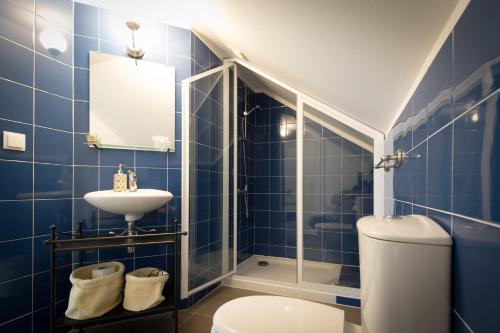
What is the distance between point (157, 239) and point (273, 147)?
6.17ft

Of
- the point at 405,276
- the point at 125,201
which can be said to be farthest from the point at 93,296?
the point at 405,276

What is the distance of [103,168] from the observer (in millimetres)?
1654

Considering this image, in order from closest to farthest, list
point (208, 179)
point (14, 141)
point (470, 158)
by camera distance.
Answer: point (470, 158) < point (14, 141) < point (208, 179)

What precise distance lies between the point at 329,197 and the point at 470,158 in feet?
5.68

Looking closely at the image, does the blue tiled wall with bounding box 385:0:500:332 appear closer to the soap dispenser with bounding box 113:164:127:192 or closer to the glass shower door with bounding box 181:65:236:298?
the glass shower door with bounding box 181:65:236:298

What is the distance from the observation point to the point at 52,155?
1.48 metres

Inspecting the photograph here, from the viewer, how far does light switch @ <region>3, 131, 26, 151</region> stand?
126cm

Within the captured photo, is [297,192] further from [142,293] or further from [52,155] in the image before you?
[52,155]

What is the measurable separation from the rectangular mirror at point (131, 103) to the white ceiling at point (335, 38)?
1.33 feet

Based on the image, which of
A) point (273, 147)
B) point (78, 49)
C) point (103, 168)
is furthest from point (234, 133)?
point (78, 49)

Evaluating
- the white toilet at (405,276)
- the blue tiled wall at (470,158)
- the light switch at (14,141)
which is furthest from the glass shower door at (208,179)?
the blue tiled wall at (470,158)

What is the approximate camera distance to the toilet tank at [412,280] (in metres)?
0.58

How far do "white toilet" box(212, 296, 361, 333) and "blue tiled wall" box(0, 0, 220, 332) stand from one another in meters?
1.08

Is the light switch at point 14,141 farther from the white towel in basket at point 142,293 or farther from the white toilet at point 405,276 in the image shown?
the white toilet at point 405,276
